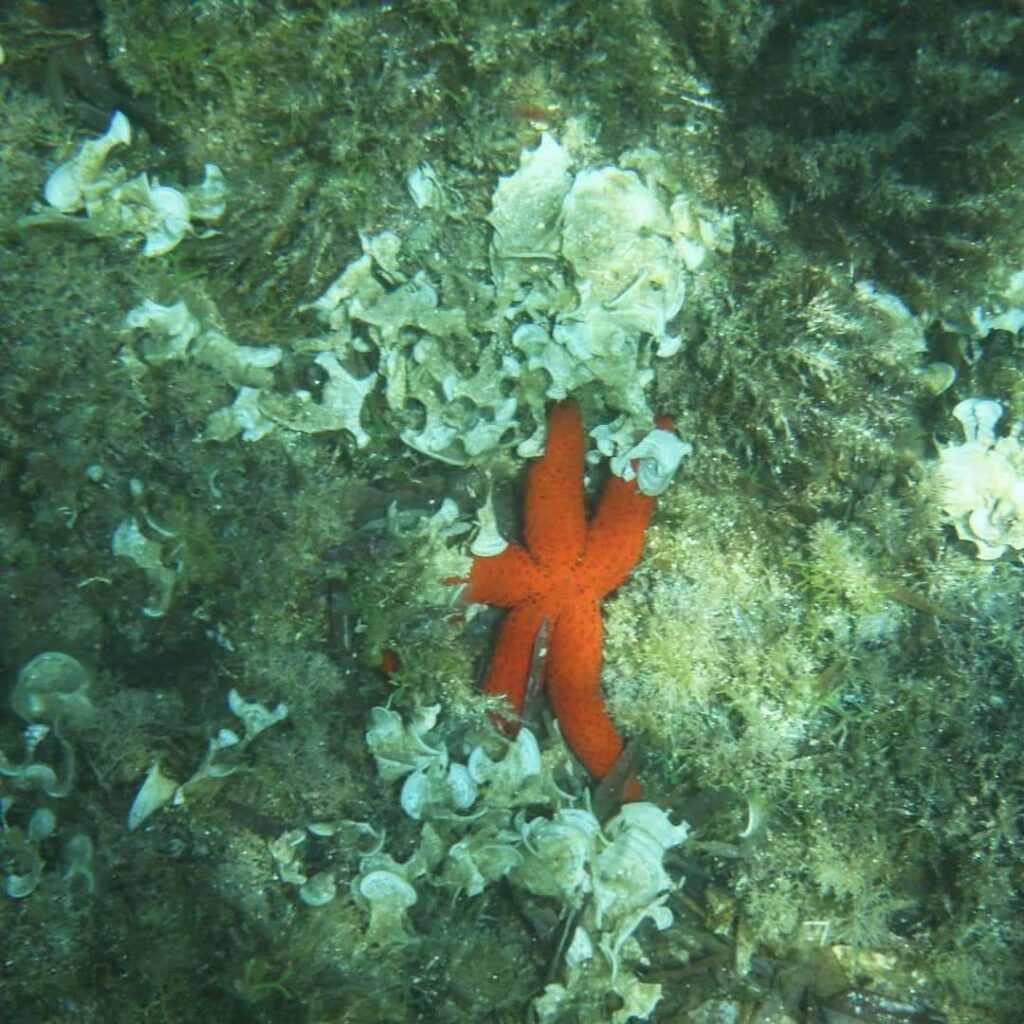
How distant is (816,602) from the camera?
3639 mm

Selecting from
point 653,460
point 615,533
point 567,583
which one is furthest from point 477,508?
point 653,460

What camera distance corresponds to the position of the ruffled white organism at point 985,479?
343cm

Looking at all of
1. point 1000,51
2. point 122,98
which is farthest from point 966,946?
point 122,98

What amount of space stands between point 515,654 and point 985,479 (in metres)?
2.31

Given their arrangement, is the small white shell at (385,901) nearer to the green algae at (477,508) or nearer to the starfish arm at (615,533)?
the green algae at (477,508)

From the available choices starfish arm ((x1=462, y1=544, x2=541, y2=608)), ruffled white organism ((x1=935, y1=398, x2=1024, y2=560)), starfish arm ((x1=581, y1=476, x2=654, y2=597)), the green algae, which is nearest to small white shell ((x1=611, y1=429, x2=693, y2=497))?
starfish arm ((x1=581, y1=476, x2=654, y2=597))

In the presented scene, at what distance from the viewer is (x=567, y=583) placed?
3711 mm

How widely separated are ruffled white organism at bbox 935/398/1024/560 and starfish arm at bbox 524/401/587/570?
165cm

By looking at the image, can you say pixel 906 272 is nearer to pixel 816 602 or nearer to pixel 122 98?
pixel 816 602

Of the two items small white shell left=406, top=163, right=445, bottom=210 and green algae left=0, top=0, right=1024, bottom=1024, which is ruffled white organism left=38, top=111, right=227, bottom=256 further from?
small white shell left=406, top=163, right=445, bottom=210

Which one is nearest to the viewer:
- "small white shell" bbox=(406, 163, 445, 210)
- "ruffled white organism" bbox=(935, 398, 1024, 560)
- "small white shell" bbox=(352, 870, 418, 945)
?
"small white shell" bbox=(352, 870, 418, 945)

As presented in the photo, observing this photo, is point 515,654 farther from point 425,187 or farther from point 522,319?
point 425,187

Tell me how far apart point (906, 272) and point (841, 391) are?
562 millimetres

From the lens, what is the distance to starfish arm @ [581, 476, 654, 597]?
3.67 metres
